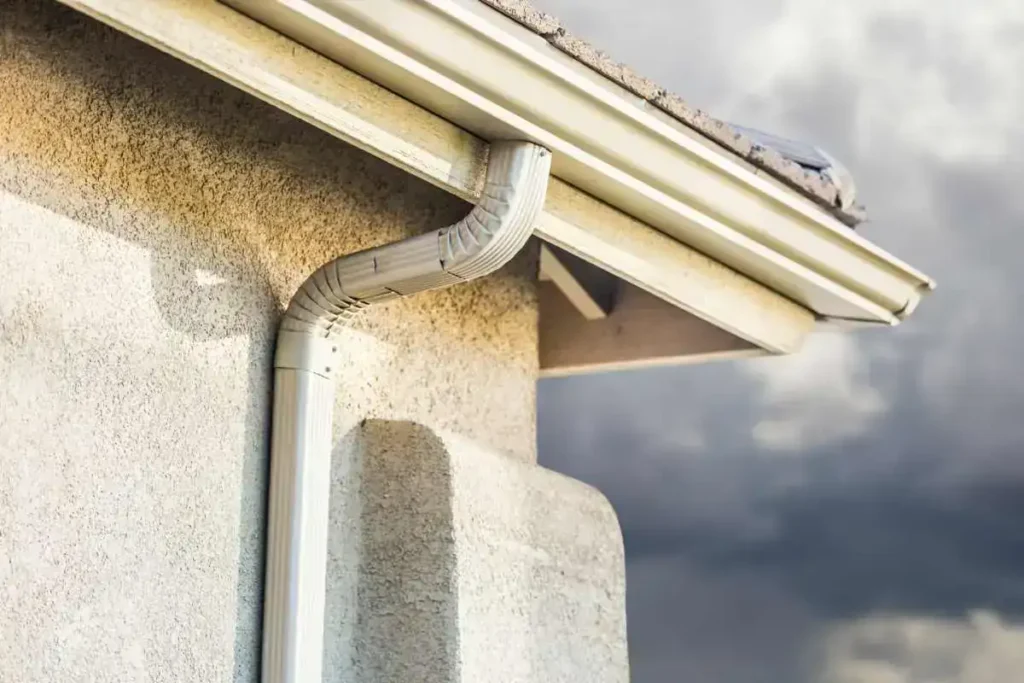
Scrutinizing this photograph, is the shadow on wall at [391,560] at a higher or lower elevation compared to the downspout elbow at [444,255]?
lower

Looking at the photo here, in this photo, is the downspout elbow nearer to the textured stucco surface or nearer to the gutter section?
the gutter section

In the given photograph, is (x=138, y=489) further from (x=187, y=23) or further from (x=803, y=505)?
(x=803, y=505)

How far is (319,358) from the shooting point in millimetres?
3889

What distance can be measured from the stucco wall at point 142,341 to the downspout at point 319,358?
2.7 inches

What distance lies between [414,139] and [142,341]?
869 mm

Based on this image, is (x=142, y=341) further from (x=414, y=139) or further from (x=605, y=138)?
(x=605, y=138)

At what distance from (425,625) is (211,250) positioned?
1198mm

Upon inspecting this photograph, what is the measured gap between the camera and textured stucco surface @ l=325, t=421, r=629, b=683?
156 inches

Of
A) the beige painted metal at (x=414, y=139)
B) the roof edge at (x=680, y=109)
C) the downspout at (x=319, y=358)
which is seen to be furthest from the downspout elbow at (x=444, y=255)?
the roof edge at (x=680, y=109)

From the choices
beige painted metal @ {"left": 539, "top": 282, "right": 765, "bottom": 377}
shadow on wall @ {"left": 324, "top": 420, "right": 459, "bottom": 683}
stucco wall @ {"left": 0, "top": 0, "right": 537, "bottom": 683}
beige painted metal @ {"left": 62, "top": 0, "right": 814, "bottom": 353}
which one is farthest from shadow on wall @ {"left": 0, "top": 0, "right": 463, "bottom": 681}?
beige painted metal @ {"left": 539, "top": 282, "right": 765, "bottom": 377}

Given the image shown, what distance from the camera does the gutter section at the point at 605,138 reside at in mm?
3393

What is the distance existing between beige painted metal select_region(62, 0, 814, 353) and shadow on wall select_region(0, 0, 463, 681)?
1.51 feet

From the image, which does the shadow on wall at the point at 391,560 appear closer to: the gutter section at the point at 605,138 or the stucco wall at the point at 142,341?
the stucco wall at the point at 142,341

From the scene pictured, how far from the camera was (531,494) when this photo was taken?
4.42 m
